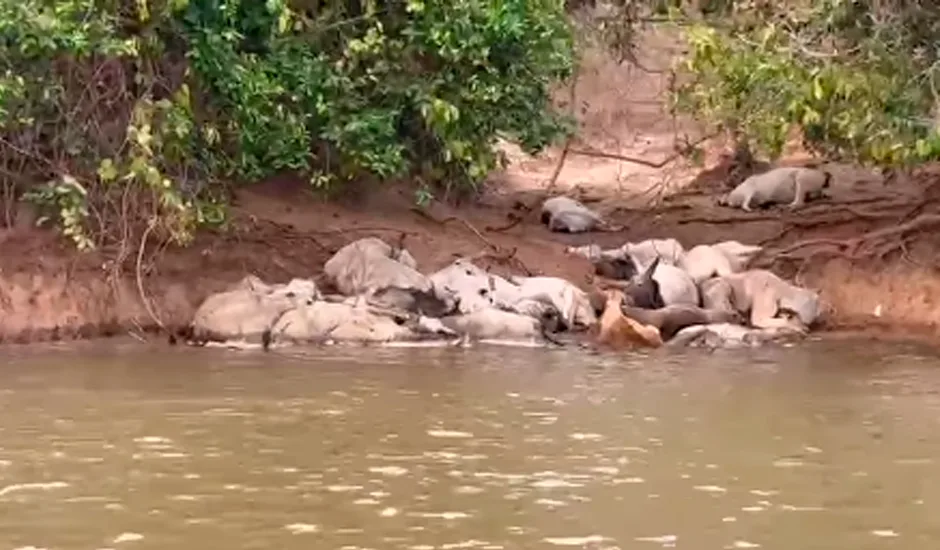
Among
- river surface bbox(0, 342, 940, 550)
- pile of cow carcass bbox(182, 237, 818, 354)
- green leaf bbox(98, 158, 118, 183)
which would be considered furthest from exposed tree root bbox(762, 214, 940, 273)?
green leaf bbox(98, 158, 118, 183)

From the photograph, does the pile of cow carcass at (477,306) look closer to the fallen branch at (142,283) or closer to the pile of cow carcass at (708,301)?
the pile of cow carcass at (708,301)

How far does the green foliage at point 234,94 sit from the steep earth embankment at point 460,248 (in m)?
0.45

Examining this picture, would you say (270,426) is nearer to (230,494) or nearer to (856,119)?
(230,494)

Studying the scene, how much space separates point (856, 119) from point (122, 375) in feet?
18.5

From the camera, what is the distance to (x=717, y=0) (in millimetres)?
15219

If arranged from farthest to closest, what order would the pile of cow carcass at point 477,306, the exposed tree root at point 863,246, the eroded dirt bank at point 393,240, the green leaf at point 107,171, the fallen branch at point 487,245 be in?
the fallen branch at point 487,245
the exposed tree root at point 863,246
the eroded dirt bank at point 393,240
the pile of cow carcass at point 477,306
the green leaf at point 107,171

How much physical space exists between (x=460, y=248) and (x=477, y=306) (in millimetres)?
1897

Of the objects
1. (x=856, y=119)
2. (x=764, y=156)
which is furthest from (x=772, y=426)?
(x=764, y=156)

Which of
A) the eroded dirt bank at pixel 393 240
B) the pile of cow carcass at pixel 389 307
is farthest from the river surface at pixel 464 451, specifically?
the eroded dirt bank at pixel 393 240

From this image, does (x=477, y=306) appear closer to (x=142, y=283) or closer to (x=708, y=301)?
(x=708, y=301)

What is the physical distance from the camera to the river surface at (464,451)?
6.64 meters

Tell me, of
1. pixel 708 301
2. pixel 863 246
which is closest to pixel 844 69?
pixel 708 301

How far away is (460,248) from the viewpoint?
15.6 meters

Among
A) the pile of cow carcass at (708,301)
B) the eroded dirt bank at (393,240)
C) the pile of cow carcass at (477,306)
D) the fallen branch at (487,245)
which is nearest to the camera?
the pile of cow carcass at (477,306)
